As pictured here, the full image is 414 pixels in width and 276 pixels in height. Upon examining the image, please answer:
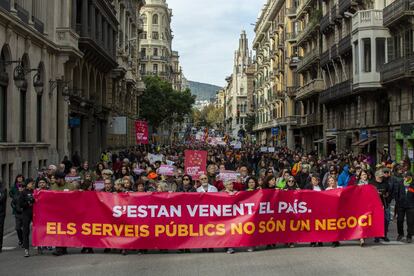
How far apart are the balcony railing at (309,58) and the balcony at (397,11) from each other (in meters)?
17.7

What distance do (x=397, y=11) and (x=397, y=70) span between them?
2.85 m

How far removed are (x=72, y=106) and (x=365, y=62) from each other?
54.4ft

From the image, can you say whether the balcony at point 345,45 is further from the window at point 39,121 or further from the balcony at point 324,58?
the window at point 39,121

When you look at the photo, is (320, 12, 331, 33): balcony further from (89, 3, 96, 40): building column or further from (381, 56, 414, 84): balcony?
(89, 3, 96, 40): building column

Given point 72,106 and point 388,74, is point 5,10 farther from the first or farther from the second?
point 388,74

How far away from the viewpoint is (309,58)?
178 feet

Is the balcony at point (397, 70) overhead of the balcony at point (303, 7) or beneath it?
beneath

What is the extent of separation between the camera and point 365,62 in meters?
36.6

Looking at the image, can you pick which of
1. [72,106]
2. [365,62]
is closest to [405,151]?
[365,62]

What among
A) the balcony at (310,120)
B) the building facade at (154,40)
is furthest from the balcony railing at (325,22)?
the building facade at (154,40)

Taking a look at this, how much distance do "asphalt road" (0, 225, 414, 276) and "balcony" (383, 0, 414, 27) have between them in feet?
63.3

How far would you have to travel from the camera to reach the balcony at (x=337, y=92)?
40219 millimetres

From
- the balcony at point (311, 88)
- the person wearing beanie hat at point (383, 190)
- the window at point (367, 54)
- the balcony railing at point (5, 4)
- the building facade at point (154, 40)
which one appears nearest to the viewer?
the person wearing beanie hat at point (383, 190)

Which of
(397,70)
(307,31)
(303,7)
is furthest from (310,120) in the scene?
(397,70)
